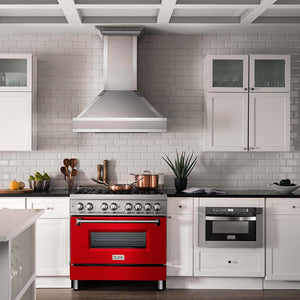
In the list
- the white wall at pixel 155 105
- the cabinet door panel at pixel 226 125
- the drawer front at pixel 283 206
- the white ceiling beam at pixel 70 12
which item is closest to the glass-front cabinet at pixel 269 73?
the cabinet door panel at pixel 226 125

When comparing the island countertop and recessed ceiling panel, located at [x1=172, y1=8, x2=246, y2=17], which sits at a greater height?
recessed ceiling panel, located at [x1=172, y1=8, x2=246, y2=17]

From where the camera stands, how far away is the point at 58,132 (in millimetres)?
5586

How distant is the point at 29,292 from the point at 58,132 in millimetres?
2476

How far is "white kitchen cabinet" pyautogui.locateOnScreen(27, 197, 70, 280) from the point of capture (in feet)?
16.1

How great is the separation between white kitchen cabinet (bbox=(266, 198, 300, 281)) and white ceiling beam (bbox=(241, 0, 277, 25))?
197 centimetres

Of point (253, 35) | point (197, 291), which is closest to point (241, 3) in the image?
point (253, 35)

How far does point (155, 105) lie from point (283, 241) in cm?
213

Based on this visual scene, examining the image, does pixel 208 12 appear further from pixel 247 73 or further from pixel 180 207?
pixel 180 207

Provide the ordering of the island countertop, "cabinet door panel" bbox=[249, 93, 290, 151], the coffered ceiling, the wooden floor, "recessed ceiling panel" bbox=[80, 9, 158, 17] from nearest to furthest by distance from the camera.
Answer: the island countertop → the coffered ceiling → the wooden floor → "recessed ceiling panel" bbox=[80, 9, 158, 17] → "cabinet door panel" bbox=[249, 93, 290, 151]

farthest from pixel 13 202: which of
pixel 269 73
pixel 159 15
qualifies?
pixel 269 73

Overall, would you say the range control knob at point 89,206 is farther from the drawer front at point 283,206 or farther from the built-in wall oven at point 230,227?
the drawer front at point 283,206

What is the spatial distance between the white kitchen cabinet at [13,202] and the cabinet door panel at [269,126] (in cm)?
257

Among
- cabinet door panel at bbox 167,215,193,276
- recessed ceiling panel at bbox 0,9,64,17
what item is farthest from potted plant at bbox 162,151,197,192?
recessed ceiling panel at bbox 0,9,64,17

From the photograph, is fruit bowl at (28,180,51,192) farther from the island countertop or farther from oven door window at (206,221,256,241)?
oven door window at (206,221,256,241)
